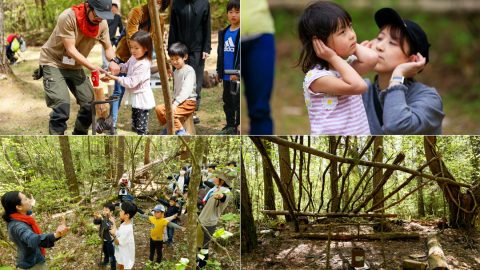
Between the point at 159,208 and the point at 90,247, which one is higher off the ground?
the point at 159,208

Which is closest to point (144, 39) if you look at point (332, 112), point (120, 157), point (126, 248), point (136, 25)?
point (136, 25)

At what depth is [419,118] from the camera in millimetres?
3336

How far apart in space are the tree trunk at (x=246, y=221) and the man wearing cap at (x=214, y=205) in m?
0.09

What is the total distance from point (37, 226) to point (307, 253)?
181cm

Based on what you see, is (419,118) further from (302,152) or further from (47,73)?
(47,73)

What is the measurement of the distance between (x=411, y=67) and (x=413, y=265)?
1418mm

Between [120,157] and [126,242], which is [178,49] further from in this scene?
[126,242]

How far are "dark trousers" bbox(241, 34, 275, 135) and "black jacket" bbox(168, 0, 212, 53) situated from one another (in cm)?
25

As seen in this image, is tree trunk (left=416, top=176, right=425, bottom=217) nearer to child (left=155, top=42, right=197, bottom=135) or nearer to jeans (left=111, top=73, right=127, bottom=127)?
child (left=155, top=42, right=197, bottom=135)

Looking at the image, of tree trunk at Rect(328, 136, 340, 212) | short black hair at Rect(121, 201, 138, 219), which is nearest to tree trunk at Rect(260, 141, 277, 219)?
tree trunk at Rect(328, 136, 340, 212)

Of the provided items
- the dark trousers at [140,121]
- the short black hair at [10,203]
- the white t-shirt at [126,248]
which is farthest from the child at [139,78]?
the short black hair at [10,203]

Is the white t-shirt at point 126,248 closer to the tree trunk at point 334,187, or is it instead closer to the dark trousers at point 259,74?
the dark trousers at point 259,74

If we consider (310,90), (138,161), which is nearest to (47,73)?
(138,161)

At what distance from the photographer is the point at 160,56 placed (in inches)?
137
